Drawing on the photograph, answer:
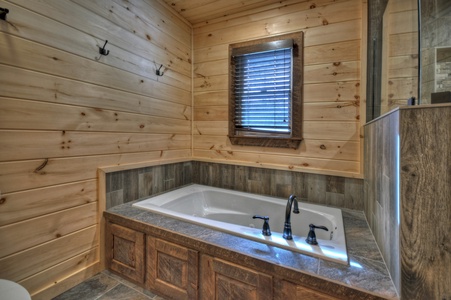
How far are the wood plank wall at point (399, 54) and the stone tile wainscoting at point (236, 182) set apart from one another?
0.87 meters

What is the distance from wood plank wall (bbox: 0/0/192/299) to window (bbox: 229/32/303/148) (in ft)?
2.97

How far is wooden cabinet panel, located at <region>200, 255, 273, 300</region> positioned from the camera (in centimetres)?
115

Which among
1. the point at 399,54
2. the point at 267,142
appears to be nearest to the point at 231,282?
the point at 267,142

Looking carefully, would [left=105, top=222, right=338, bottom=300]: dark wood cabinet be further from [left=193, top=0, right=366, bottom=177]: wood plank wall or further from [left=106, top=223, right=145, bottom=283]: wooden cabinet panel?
[left=193, top=0, right=366, bottom=177]: wood plank wall

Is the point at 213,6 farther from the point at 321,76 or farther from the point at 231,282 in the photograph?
the point at 231,282

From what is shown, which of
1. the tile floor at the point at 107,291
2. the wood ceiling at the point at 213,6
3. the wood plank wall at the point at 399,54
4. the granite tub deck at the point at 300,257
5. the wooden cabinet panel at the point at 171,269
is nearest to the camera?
the granite tub deck at the point at 300,257

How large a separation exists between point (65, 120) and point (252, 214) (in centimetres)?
180

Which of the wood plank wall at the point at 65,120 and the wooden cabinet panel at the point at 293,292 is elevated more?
the wood plank wall at the point at 65,120

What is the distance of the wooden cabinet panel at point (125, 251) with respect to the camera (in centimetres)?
163

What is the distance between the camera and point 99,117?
1776mm

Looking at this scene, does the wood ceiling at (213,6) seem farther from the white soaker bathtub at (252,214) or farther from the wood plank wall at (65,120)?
the white soaker bathtub at (252,214)

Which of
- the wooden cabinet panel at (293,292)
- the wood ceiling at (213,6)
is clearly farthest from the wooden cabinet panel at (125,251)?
the wood ceiling at (213,6)

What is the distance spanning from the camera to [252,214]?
225cm

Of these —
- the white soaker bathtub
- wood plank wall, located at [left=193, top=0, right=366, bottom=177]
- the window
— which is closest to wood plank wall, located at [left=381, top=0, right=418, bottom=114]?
wood plank wall, located at [left=193, top=0, right=366, bottom=177]
